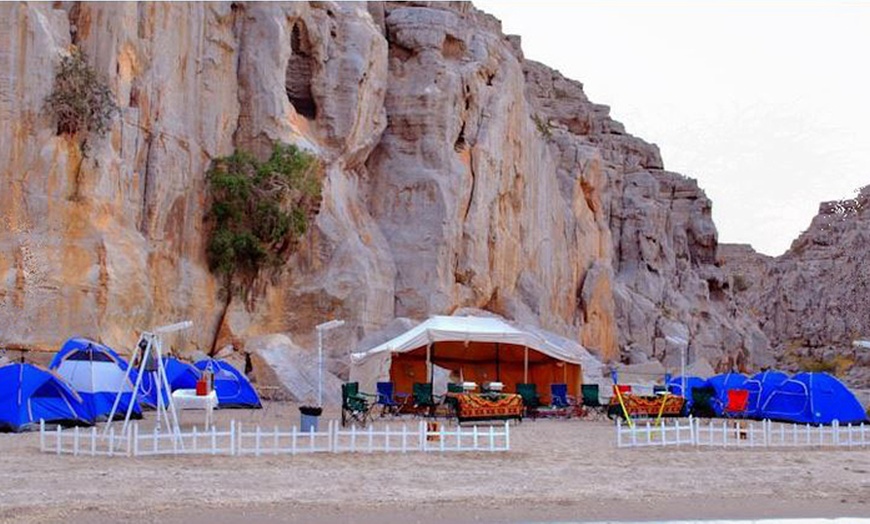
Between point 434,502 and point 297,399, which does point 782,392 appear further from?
point 434,502

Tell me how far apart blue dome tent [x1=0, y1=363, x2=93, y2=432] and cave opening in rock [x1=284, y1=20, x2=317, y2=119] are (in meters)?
20.4

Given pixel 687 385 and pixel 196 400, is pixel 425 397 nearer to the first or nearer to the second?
pixel 196 400

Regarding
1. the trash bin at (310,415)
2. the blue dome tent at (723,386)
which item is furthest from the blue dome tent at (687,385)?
the trash bin at (310,415)

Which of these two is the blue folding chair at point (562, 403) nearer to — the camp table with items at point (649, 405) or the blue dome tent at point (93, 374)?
the camp table with items at point (649, 405)

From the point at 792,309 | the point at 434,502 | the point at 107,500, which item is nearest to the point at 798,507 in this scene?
the point at 434,502

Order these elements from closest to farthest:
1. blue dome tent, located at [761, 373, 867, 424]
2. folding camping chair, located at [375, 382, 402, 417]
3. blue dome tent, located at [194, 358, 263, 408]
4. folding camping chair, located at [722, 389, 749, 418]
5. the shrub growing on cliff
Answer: folding camping chair, located at [375, 382, 402, 417]
folding camping chair, located at [722, 389, 749, 418]
blue dome tent, located at [761, 373, 867, 424]
blue dome tent, located at [194, 358, 263, 408]
the shrub growing on cliff

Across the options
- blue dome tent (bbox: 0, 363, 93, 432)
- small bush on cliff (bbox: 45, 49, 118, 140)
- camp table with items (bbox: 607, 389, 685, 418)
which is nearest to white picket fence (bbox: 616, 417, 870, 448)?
camp table with items (bbox: 607, 389, 685, 418)

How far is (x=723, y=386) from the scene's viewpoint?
30719mm

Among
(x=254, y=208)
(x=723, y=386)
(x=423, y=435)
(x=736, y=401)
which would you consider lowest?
(x=423, y=435)

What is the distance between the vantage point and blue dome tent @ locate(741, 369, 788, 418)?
90.8 feet

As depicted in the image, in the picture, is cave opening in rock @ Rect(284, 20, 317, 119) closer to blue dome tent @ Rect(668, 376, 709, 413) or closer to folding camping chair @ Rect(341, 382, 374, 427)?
blue dome tent @ Rect(668, 376, 709, 413)

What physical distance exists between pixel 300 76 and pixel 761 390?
2076 cm

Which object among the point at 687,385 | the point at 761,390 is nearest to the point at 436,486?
the point at 761,390

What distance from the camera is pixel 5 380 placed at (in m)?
20.5
